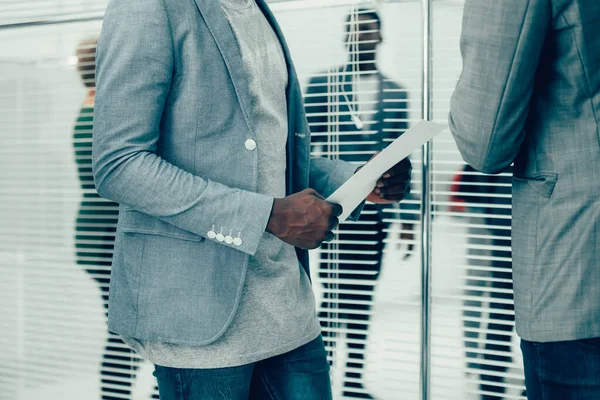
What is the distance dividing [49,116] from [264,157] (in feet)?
6.34

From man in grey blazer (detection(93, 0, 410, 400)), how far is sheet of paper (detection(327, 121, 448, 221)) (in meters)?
0.04

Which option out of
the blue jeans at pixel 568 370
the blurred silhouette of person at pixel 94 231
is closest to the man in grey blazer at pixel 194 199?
the blue jeans at pixel 568 370

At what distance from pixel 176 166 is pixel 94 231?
1784mm

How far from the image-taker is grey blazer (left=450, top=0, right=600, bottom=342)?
94 cm

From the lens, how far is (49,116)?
291cm

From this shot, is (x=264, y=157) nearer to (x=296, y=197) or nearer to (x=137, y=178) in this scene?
(x=296, y=197)

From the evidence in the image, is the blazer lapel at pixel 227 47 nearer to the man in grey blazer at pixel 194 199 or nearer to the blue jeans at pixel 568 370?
the man in grey blazer at pixel 194 199

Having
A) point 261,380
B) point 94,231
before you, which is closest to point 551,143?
point 261,380

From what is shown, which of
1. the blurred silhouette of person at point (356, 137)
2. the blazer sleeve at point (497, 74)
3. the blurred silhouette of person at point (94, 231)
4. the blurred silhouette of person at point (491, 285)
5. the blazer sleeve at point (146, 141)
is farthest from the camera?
the blurred silhouette of person at point (94, 231)

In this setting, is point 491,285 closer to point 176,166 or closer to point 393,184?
point 393,184

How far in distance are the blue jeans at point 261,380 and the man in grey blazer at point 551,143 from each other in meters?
0.55

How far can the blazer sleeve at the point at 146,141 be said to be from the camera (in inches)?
46.5

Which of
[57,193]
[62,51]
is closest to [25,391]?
[57,193]

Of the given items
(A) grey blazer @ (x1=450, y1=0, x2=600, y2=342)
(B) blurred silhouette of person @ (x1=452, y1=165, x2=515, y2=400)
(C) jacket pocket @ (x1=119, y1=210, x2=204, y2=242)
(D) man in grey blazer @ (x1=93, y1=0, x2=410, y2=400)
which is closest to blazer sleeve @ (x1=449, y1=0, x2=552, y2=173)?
(A) grey blazer @ (x1=450, y1=0, x2=600, y2=342)
